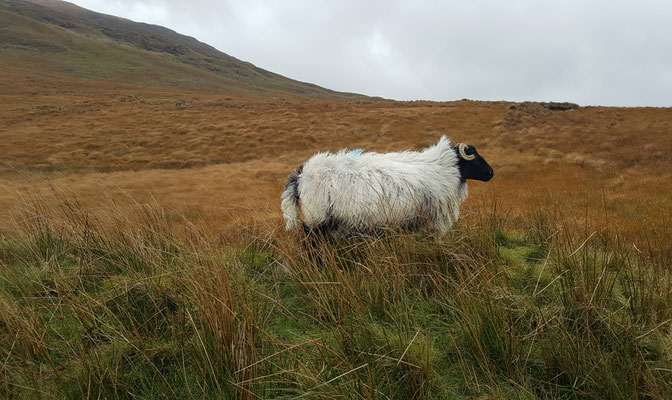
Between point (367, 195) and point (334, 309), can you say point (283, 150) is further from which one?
point (334, 309)

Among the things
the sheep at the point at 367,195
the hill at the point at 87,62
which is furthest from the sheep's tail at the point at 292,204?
the hill at the point at 87,62

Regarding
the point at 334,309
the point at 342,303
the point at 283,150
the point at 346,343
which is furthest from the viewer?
the point at 283,150

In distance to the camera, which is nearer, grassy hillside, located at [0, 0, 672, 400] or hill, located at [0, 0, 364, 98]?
grassy hillside, located at [0, 0, 672, 400]

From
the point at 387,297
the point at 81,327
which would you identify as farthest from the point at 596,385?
the point at 81,327

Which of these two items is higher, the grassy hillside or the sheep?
the sheep

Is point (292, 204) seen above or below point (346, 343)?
above

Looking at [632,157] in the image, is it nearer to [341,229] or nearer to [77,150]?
[341,229]

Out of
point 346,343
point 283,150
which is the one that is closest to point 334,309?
point 346,343

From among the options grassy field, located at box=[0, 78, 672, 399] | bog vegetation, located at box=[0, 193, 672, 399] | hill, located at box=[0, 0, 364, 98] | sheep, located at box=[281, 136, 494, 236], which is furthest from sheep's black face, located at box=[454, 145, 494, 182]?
hill, located at box=[0, 0, 364, 98]

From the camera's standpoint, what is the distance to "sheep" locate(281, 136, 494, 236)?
163 inches

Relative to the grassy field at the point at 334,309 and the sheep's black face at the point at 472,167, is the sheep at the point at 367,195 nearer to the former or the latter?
the grassy field at the point at 334,309

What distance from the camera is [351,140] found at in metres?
26.9

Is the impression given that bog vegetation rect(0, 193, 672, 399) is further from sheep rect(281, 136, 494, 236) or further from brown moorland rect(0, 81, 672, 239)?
brown moorland rect(0, 81, 672, 239)

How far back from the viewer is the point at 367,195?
4176 mm
